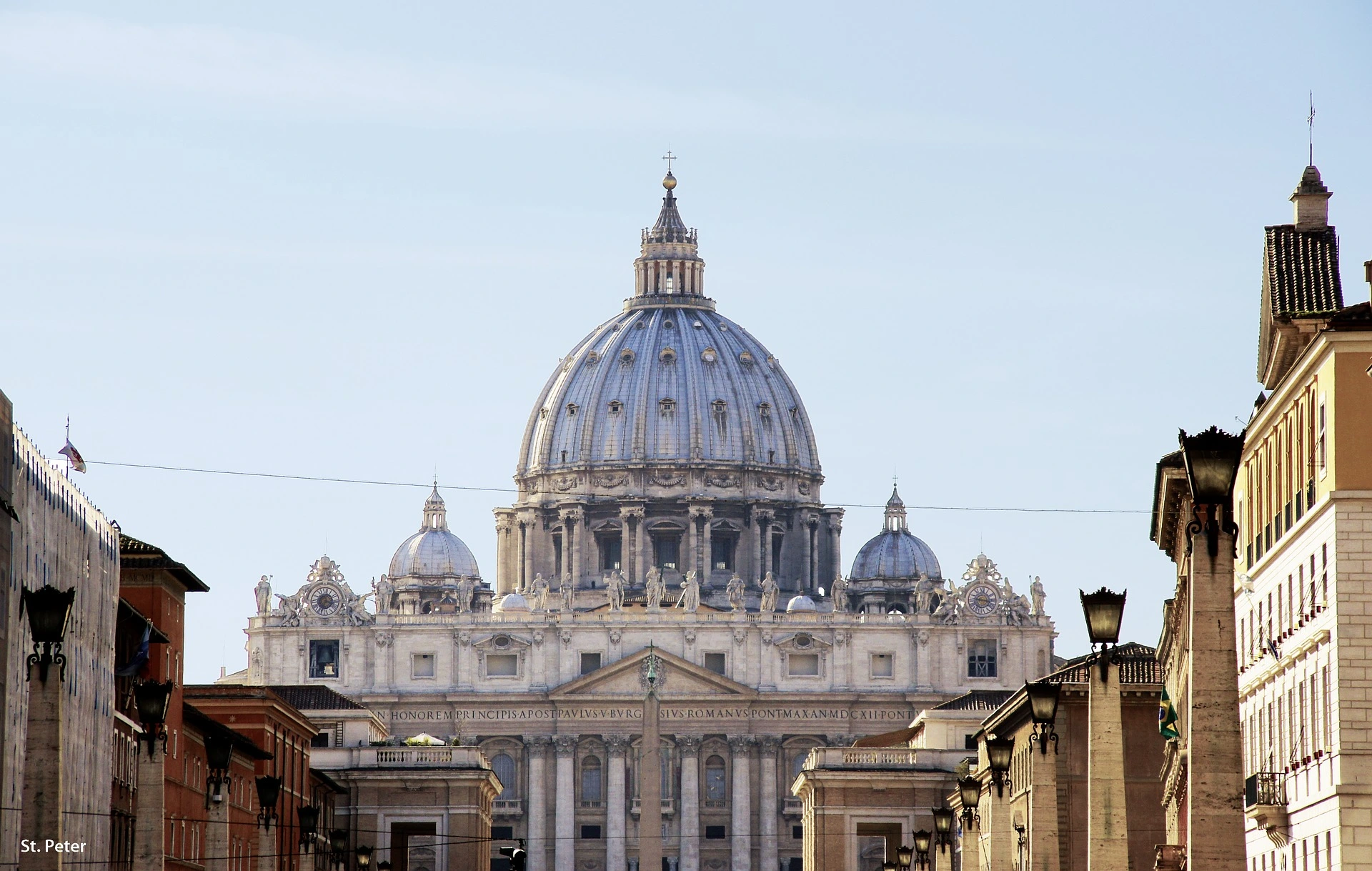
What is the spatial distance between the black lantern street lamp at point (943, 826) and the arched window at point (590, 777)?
331 ft

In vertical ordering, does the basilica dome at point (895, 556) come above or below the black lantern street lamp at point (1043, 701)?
above

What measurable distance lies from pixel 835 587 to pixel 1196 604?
148167mm

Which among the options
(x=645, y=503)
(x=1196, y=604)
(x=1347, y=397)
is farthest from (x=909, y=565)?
(x=1196, y=604)

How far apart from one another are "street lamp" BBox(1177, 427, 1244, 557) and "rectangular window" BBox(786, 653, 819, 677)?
14034cm

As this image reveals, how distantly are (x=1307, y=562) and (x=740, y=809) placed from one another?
120973mm

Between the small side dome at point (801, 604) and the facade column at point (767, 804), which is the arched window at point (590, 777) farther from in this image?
the small side dome at point (801, 604)

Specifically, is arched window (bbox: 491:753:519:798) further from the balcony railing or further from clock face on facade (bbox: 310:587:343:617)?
the balcony railing

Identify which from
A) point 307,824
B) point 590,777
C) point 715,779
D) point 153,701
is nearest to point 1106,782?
point 153,701

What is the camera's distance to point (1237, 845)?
958 inches

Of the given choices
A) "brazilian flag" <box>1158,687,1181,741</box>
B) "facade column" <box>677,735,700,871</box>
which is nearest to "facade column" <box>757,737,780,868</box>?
"facade column" <box>677,735,700,871</box>

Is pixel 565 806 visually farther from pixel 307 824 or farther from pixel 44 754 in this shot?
pixel 44 754

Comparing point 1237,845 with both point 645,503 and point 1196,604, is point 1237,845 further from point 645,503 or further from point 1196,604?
point 645,503

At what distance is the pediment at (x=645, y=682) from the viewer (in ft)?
529

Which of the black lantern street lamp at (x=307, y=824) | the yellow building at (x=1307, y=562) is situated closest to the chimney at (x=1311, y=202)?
the yellow building at (x=1307, y=562)
